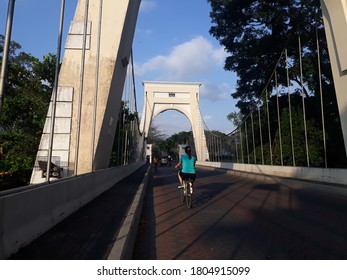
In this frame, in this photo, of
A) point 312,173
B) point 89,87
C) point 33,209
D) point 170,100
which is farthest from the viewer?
point 170,100

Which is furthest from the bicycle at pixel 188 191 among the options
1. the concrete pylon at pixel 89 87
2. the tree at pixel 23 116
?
the tree at pixel 23 116

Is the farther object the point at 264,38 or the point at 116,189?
the point at 264,38

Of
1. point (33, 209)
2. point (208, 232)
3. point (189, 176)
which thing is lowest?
point (208, 232)

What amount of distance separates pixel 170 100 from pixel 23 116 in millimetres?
60743

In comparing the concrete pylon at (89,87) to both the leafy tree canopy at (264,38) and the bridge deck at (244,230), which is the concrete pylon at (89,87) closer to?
the bridge deck at (244,230)

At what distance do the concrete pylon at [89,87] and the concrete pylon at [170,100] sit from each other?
61298 mm

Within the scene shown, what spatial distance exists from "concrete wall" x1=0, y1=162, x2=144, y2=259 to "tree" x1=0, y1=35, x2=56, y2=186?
8.15m

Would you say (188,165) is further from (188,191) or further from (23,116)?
(23,116)

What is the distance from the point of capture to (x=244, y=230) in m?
6.19

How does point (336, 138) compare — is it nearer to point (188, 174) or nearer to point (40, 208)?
point (188, 174)

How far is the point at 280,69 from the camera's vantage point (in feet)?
88.2

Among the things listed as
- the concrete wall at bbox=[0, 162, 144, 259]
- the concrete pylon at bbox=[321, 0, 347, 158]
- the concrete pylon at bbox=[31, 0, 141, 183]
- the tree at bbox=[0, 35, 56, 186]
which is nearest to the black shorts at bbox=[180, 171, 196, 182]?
the concrete wall at bbox=[0, 162, 144, 259]

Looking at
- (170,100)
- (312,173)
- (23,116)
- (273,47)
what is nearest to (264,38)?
(273,47)

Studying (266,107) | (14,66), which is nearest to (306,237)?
(14,66)
